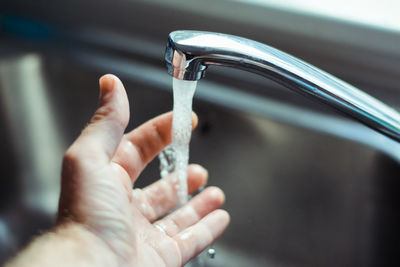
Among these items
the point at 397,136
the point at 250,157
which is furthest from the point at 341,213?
the point at 397,136

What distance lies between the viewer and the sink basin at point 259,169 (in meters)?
0.55

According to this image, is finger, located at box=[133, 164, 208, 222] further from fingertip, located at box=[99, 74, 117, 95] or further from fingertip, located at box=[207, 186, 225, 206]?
fingertip, located at box=[99, 74, 117, 95]

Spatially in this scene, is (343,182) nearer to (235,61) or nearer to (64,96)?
(235,61)

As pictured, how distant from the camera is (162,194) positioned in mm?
551

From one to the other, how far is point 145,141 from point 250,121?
0.19 metres

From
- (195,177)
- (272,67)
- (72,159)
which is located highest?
(272,67)

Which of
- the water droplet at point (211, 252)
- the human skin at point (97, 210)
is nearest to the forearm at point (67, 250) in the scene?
the human skin at point (97, 210)

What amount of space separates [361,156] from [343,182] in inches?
1.9

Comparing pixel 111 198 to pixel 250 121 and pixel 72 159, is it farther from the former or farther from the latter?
pixel 250 121

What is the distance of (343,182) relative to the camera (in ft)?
1.89

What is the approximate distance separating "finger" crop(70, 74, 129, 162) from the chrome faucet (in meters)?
0.07

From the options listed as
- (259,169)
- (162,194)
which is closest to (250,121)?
(259,169)

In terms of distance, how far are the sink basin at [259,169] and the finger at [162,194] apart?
0.08 m

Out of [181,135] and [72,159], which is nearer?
[72,159]
